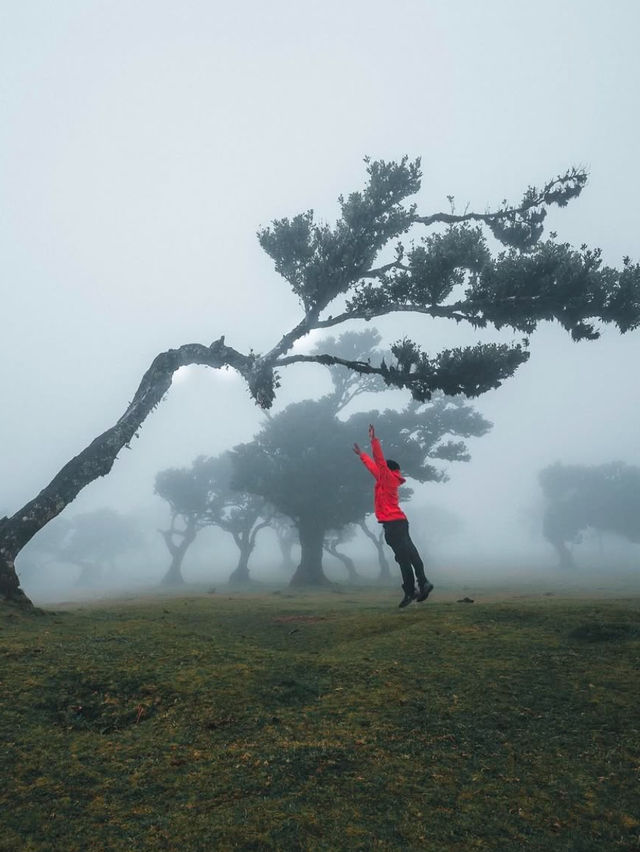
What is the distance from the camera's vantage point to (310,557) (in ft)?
127

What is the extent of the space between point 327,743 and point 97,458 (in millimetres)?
10164

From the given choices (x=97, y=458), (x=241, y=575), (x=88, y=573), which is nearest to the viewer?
(x=97, y=458)

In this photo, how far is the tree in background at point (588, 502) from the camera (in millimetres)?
71688

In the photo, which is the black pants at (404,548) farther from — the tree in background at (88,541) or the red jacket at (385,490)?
the tree in background at (88,541)

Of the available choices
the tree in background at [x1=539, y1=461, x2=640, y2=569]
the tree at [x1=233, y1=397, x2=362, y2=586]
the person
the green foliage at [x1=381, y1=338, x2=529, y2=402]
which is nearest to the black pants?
the person

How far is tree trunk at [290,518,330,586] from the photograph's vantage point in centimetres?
3734

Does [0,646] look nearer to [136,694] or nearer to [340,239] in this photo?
[136,694]

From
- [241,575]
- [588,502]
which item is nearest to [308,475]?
[241,575]

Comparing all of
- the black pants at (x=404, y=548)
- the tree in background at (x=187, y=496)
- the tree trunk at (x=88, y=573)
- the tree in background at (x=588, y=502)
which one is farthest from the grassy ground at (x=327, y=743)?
the tree trunk at (x=88, y=573)

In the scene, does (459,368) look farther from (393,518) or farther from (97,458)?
(97,458)

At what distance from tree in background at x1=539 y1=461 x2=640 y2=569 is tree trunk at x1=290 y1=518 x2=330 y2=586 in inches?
1909

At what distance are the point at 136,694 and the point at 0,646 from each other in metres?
2.43

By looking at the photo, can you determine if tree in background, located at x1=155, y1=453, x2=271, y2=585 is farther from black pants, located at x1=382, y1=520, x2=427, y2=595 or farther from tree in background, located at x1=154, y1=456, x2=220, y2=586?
black pants, located at x1=382, y1=520, x2=427, y2=595

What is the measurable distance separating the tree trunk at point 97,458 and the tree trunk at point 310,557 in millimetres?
25544
